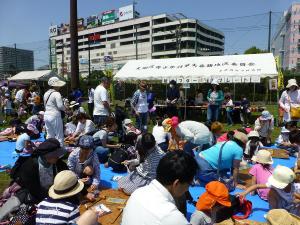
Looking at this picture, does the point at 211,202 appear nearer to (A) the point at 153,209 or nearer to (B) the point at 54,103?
(A) the point at 153,209

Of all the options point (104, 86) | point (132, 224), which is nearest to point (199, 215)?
point (132, 224)

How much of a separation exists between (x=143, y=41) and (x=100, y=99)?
9099 centimetres

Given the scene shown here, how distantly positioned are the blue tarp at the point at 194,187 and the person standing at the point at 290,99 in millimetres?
1974

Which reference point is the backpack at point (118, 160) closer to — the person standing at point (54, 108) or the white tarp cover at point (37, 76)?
the person standing at point (54, 108)

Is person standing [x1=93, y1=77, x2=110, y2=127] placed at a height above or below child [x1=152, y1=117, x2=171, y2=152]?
above

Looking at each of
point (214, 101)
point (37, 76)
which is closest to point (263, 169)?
point (214, 101)

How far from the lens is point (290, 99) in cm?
878

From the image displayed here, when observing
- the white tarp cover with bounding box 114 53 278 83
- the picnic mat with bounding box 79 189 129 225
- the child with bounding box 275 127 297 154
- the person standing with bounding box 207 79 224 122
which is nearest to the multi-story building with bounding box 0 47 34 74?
the white tarp cover with bounding box 114 53 278 83

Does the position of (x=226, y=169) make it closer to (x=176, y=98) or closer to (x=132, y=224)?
(x=132, y=224)

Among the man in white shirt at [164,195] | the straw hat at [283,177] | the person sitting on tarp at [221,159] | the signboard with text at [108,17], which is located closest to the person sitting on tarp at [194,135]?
the person sitting on tarp at [221,159]

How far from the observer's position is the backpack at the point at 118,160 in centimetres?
629

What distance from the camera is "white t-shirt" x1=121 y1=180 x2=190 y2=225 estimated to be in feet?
5.34

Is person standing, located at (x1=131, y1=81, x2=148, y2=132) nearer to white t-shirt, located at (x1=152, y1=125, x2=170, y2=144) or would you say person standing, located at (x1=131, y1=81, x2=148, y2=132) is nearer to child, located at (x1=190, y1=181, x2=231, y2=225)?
white t-shirt, located at (x1=152, y1=125, x2=170, y2=144)

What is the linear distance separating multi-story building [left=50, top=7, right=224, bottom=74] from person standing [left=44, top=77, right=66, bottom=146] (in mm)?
76369
